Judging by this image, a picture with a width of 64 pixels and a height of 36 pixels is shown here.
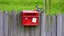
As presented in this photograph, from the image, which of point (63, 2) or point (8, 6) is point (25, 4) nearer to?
point (8, 6)

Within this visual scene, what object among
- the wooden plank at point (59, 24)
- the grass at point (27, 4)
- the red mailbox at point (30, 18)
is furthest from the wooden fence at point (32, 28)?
the grass at point (27, 4)

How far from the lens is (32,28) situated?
203 inches

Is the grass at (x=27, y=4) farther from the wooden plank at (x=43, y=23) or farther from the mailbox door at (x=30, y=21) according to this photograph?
the mailbox door at (x=30, y=21)

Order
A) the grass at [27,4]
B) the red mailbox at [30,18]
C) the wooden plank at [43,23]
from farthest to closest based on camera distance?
1. the grass at [27,4]
2. the wooden plank at [43,23]
3. the red mailbox at [30,18]

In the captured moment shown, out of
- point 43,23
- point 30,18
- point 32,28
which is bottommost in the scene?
point 32,28

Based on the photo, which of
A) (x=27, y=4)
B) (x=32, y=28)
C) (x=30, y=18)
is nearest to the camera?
(x=30, y=18)

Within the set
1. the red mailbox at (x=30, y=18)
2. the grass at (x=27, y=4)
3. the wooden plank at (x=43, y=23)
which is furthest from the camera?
the grass at (x=27, y=4)

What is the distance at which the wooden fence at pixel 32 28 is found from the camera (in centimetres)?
508

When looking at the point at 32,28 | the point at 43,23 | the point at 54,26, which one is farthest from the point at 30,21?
the point at 54,26

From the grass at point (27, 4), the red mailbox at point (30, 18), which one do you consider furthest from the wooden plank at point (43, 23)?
the grass at point (27, 4)

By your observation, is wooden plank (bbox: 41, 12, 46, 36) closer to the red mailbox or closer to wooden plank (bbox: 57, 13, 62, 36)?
the red mailbox

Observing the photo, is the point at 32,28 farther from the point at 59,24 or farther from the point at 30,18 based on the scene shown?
the point at 59,24

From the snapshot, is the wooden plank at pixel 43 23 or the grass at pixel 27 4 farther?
the grass at pixel 27 4

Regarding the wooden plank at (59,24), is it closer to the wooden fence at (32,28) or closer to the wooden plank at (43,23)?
the wooden fence at (32,28)
